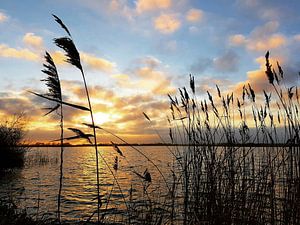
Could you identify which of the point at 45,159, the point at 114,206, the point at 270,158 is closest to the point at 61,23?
the point at 270,158

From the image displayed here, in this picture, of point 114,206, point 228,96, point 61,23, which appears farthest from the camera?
point 114,206

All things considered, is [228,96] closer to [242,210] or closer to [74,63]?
[242,210]

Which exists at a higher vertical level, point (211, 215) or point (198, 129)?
point (198, 129)

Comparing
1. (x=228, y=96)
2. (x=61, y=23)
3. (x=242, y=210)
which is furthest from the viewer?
(x=228, y=96)

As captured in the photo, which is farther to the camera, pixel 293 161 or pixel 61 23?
pixel 293 161

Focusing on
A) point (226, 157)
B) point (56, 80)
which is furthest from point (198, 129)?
point (56, 80)

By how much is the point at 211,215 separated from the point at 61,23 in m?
3.48

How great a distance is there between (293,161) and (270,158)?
44 centimetres

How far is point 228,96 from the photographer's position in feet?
18.3

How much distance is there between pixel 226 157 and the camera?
5191mm

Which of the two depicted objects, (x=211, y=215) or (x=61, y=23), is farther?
(x=211, y=215)

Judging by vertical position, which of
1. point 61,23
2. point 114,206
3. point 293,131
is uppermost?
point 61,23

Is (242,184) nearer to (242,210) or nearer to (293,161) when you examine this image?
(242,210)

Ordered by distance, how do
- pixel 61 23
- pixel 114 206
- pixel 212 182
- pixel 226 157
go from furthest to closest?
pixel 114 206 → pixel 226 157 → pixel 212 182 → pixel 61 23
